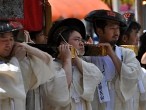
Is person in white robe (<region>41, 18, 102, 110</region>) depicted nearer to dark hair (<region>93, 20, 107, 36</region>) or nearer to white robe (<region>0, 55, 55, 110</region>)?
white robe (<region>0, 55, 55, 110</region>)

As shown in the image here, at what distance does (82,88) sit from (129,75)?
558 mm

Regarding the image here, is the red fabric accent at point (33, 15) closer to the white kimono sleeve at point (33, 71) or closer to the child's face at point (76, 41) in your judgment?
the child's face at point (76, 41)

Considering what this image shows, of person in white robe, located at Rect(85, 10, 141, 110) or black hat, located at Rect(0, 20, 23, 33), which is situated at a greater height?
black hat, located at Rect(0, 20, 23, 33)

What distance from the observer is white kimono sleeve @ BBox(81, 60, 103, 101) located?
129 inches

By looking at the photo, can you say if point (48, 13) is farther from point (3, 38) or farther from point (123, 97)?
point (3, 38)

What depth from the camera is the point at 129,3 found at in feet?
35.9

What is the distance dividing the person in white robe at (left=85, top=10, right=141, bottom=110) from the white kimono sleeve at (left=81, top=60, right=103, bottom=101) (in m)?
0.27

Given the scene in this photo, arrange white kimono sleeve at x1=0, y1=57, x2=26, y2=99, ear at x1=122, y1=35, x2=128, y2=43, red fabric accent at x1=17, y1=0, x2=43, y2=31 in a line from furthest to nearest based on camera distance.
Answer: ear at x1=122, y1=35, x2=128, y2=43 → red fabric accent at x1=17, y1=0, x2=43, y2=31 → white kimono sleeve at x1=0, y1=57, x2=26, y2=99

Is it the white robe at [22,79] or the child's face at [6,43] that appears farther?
the child's face at [6,43]

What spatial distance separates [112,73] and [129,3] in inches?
294

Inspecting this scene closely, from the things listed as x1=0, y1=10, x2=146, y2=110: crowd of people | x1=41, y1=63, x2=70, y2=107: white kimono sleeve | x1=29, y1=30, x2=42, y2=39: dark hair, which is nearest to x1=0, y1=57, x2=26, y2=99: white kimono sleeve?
x1=0, y1=10, x2=146, y2=110: crowd of people

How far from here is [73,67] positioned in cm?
339

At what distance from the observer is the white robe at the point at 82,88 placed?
10.6ft

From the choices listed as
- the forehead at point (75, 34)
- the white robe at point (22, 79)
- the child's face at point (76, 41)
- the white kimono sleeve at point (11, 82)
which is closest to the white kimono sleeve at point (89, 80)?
the child's face at point (76, 41)
